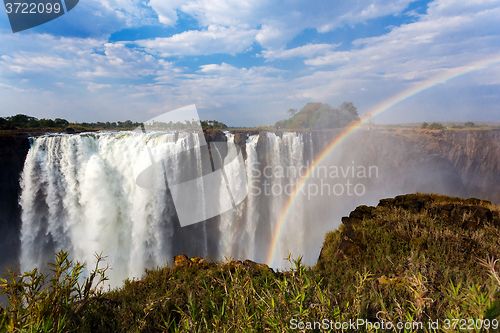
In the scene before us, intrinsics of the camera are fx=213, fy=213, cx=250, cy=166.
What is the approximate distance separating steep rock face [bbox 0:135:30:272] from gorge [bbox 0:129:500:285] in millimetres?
74

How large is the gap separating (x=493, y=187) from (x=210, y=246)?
32.8 meters

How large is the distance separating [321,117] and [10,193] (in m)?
40.2

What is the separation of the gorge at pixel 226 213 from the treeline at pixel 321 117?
8667 millimetres

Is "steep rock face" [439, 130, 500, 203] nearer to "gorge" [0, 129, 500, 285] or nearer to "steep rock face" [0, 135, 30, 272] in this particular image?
"gorge" [0, 129, 500, 285]

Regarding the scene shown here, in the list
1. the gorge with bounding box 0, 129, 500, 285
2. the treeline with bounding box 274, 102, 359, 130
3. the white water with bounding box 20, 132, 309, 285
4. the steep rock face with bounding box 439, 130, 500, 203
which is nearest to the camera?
the white water with bounding box 20, 132, 309, 285

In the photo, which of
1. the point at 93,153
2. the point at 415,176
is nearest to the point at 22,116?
the point at 93,153

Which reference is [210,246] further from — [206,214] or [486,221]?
[486,221]

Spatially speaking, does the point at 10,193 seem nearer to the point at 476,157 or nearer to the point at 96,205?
the point at 96,205

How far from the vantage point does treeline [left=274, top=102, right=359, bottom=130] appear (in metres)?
37.2

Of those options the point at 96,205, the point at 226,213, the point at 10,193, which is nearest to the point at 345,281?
the point at 96,205

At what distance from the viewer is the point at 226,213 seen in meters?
21.6

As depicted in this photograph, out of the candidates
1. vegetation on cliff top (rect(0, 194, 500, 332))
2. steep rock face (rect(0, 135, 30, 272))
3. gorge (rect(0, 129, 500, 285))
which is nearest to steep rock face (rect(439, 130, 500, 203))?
gorge (rect(0, 129, 500, 285))

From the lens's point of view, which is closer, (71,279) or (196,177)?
(71,279)

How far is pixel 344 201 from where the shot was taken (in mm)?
25812
